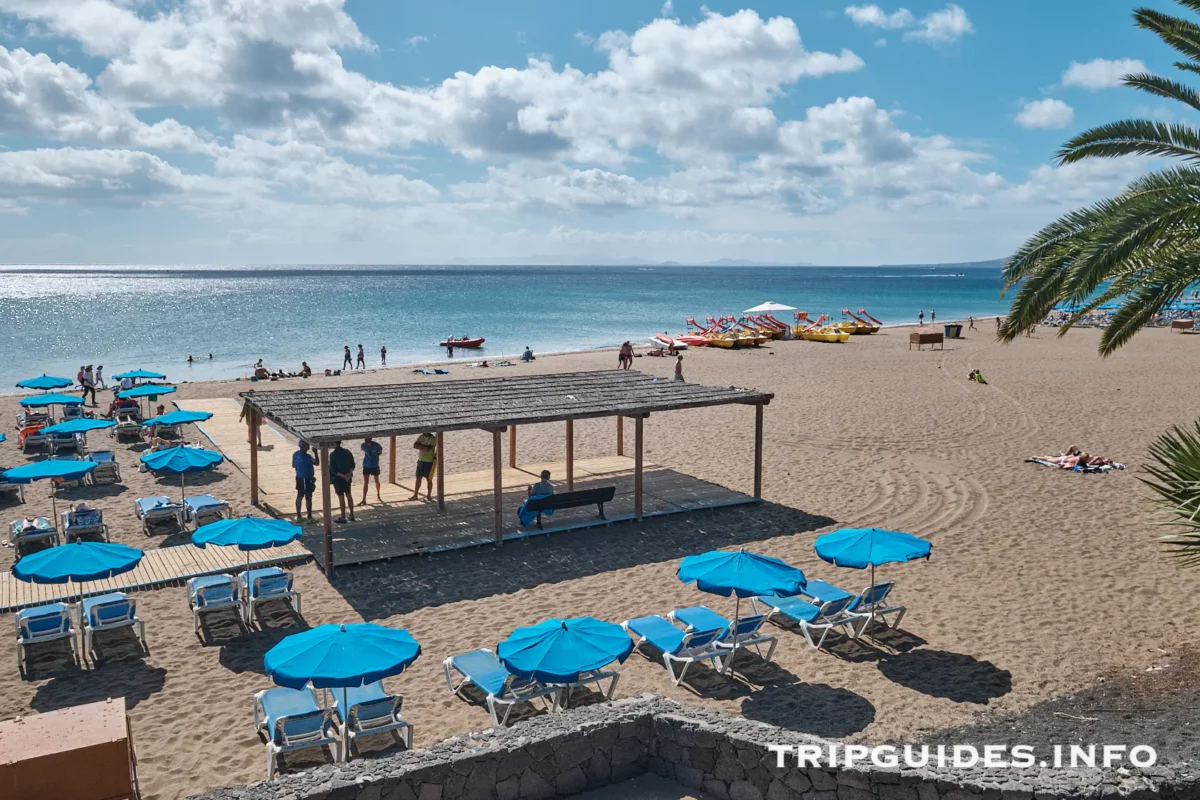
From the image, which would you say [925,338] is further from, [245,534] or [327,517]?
[245,534]

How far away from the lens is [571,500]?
13594 mm

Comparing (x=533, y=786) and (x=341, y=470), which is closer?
(x=533, y=786)

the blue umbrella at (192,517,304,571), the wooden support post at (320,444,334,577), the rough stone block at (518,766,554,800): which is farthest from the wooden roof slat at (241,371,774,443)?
the rough stone block at (518,766,554,800)

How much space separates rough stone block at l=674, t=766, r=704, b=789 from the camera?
6070 millimetres

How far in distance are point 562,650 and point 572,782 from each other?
1541mm

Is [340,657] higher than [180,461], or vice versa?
[180,461]

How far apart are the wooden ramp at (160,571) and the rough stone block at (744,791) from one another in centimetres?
811

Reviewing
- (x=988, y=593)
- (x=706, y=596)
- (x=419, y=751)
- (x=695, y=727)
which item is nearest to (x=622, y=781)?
(x=695, y=727)

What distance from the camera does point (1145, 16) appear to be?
30.6 feet

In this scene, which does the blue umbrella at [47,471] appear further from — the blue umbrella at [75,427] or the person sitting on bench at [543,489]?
the person sitting on bench at [543,489]

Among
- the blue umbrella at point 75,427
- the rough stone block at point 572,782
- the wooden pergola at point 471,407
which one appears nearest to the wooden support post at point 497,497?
the wooden pergola at point 471,407

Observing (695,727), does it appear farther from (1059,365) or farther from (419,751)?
(1059,365)

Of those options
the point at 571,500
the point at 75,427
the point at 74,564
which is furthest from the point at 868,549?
the point at 75,427

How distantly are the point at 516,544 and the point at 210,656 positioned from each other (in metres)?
4.79
